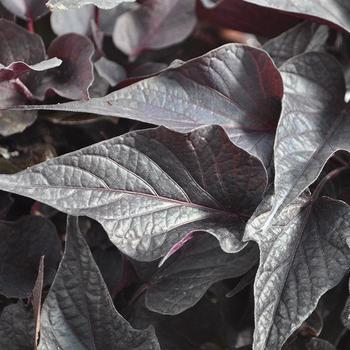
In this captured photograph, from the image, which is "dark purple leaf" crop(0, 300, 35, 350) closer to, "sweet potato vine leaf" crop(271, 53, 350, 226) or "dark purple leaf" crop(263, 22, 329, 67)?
"sweet potato vine leaf" crop(271, 53, 350, 226)

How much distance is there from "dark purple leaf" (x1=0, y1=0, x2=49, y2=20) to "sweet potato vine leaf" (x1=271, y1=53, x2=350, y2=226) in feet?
0.94

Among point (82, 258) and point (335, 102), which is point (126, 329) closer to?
point (82, 258)

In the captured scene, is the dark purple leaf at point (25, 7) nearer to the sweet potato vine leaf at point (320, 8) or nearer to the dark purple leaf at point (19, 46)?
the dark purple leaf at point (19, 46)

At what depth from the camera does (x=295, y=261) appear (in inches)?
22.3

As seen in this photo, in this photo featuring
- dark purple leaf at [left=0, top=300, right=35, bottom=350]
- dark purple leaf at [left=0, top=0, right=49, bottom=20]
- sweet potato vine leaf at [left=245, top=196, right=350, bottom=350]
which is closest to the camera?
sweet potato vine leaf at [left=245, top=196, right=350, bottom=350]

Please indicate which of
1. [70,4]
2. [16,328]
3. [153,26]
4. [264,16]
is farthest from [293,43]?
[16,328]

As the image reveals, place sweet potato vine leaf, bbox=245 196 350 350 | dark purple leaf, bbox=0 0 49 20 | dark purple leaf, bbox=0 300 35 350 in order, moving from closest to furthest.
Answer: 1. sweet potato vine leaf, bbox=245 196 350 350
2. dark purple leaf, bbox=0 300 35 350
3. dark purple leaf, bbox=0 0 49 20

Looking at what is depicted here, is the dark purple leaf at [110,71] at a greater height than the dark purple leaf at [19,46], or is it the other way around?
the dark purple leaf at [19,46]

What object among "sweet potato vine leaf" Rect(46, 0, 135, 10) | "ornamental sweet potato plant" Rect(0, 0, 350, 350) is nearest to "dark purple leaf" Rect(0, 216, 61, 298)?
"ornamental sweet potato plant" Rect(0, 0, 350, 350)

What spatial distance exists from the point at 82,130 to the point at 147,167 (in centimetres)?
24

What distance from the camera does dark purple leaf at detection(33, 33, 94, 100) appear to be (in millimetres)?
682

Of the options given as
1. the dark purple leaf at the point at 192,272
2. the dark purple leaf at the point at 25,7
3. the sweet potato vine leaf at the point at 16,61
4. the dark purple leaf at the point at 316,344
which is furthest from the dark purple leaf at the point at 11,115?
the dark purple leaf at the point at 316,344

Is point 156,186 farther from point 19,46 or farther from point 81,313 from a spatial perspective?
point 19,46

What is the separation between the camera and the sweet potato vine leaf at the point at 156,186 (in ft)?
1.81
